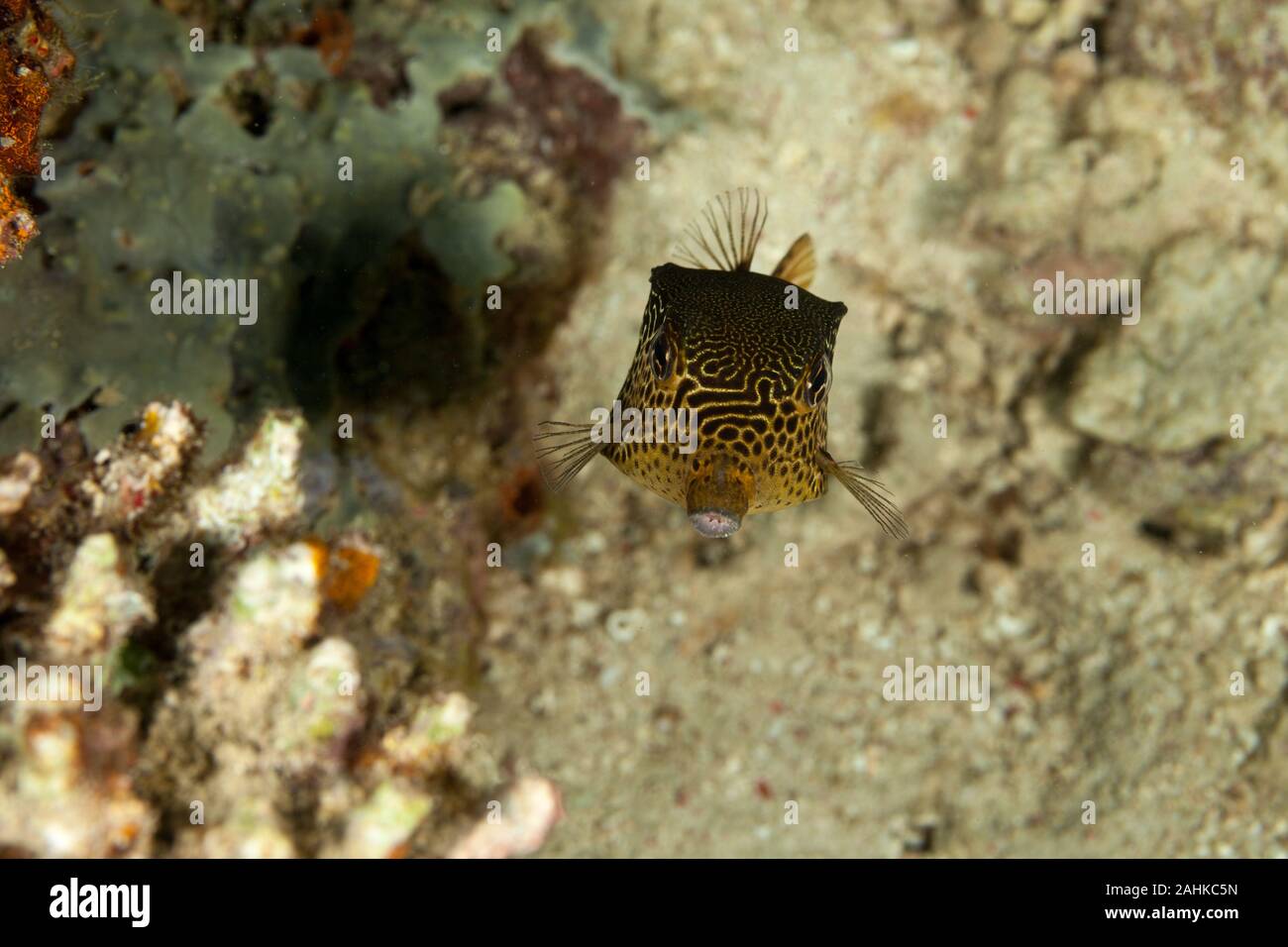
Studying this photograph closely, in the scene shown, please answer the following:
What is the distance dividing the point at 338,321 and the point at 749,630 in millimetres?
2966

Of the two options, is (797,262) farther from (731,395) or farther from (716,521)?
(716,521)

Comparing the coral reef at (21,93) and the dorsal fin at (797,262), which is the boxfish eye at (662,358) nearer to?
the dorsal fin at (797,262)

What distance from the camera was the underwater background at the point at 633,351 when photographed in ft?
12.0

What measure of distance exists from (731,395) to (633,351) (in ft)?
8.54

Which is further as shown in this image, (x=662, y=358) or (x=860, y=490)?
(x=860, y=490)

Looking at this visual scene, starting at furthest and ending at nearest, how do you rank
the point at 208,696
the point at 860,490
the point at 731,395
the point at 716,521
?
the point at 860,490, the point at 208,696, the point at 731,395, the point at 716,521

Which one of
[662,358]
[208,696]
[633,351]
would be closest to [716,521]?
[662,358]

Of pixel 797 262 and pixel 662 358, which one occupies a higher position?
pixel 797 262

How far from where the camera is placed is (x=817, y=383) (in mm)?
2949

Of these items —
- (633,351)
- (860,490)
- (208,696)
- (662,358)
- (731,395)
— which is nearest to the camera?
(731,395)

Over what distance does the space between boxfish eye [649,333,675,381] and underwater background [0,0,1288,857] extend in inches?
62.5

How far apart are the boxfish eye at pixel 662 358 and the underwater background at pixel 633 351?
1587mm

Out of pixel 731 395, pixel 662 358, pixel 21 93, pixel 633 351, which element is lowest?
pixel 731 395

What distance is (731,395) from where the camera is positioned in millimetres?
2717
